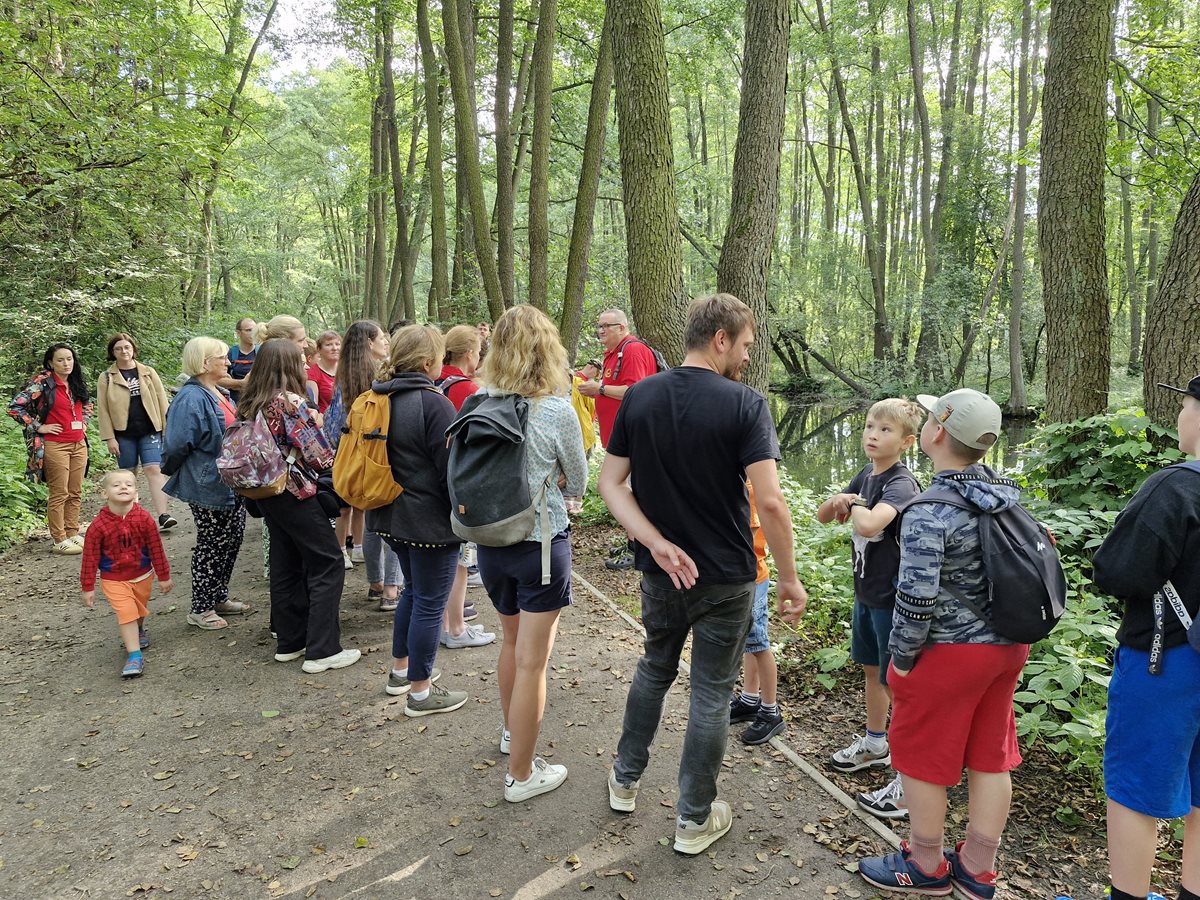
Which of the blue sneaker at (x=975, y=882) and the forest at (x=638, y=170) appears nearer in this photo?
the blue sneaker at (x=975, y=882)

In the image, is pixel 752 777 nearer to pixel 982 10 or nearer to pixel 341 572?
pixel 341 572

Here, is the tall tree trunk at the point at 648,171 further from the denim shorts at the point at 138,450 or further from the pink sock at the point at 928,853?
the denim shorts at the point at 138,450

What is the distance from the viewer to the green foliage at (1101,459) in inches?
195

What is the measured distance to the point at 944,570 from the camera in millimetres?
2441

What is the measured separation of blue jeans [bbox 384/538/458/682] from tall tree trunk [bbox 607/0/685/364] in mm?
3569

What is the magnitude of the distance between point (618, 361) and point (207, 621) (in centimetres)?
390

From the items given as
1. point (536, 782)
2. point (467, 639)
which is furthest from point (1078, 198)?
point (536, 782)

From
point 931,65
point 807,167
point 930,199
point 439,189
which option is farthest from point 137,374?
point 807,167

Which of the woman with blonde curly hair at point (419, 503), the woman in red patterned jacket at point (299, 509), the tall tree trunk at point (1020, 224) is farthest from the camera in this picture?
the tall tree trunk at point (1020, 224)

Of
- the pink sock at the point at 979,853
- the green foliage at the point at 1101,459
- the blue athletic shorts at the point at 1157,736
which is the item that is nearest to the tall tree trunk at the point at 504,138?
the green foliage at the point at 1101,459

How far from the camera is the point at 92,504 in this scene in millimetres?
9125

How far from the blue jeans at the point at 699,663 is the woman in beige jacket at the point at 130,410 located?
664 centimetres

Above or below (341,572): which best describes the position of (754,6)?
above

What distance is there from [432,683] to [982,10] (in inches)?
1118
